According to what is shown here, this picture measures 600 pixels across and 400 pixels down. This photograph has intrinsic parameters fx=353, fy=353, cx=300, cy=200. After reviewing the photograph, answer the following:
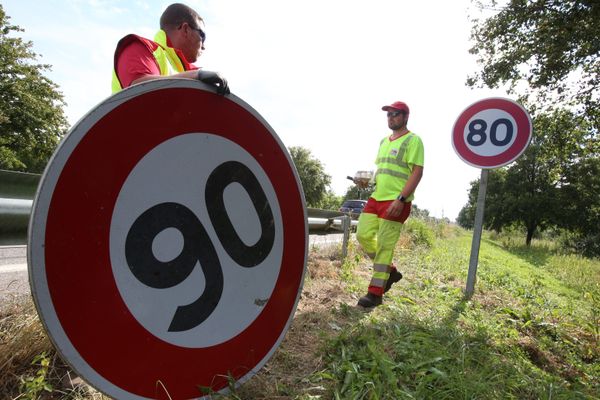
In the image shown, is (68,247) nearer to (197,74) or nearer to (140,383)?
(140,383)

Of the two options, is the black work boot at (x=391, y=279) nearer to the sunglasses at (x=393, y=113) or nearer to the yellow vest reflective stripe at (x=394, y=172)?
the yellow vest reflective stripe at (x=394, y=172)

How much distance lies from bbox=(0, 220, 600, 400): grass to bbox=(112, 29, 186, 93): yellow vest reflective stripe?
1180 millimetres

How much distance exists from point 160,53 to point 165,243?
1063 millimetres

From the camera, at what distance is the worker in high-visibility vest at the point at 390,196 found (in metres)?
3.40

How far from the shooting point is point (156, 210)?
0.98m

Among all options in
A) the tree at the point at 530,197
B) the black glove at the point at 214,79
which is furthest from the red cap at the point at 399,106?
the tree at the point at 530,197

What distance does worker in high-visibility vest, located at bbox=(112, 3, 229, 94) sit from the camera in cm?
143

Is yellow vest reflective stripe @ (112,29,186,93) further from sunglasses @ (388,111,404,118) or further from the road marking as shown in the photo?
sunglasses @ (388,111,404,118)

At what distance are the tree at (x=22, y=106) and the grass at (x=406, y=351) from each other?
27.2m

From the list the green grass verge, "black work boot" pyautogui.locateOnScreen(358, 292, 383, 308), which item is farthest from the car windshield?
"black work boot" pyautogui.locateOnScreen(358, 292, 383, 308)

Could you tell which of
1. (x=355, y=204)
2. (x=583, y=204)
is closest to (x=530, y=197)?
(x=583, y=204)

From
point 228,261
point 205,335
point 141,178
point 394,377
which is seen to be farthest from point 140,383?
point 394,377

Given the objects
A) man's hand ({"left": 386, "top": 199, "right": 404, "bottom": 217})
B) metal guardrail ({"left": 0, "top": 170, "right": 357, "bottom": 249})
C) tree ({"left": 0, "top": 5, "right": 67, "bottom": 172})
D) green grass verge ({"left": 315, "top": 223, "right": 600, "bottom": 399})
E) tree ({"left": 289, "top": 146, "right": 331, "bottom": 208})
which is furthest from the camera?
tree ({"left": 289, "top": 146, "right": 331, "bottom": 208})

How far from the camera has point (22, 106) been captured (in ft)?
78.4
